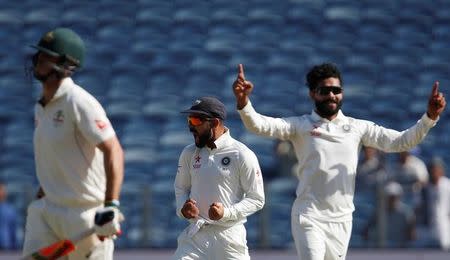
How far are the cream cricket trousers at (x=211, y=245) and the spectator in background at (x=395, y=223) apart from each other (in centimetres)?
554

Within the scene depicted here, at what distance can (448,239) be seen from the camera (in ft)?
45.1

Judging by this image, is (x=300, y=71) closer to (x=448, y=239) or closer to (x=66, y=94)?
(x=448, y=239)

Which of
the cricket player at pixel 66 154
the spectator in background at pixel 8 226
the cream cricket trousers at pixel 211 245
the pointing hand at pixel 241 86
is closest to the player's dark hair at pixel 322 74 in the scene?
the pointing hand at pixel 241 86

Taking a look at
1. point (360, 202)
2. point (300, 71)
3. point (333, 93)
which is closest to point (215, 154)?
point (333, 93)

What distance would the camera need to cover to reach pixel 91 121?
619 centimetres

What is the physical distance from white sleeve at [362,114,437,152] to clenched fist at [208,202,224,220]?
152cm

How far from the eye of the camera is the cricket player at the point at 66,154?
6.25 meters

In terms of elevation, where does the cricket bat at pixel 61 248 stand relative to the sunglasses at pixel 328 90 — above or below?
below

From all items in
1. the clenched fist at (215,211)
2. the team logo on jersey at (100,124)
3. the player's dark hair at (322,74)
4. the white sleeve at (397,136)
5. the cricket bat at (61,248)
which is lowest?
the clenched fist at (215,211)

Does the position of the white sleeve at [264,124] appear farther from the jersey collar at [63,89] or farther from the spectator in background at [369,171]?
the spectator in background at [369,171]

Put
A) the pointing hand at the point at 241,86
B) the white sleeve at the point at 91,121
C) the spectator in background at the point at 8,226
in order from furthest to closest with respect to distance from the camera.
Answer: the spectator in background at the point at 8,226
the pointing hand at the point at 241,86
the white sleeve at the point at 91,121

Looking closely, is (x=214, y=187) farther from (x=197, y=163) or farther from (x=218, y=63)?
(x=218, y=63)

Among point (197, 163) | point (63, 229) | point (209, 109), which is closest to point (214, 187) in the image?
point (197, 163)

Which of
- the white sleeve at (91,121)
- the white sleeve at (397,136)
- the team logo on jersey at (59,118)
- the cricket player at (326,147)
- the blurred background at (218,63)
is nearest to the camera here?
the white sleeve at (91,121)
